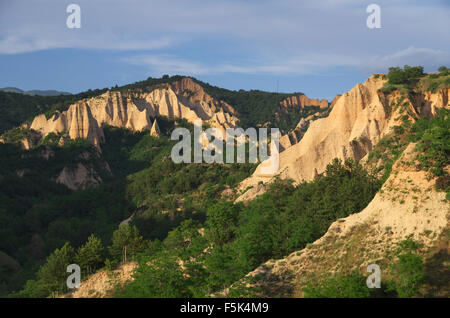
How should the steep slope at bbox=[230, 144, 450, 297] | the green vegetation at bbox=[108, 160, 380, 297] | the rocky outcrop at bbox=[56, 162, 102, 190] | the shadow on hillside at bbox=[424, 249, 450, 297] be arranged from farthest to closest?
the rocky outcrop at bbox=[56, 162, 102, 190], the green vegetation at bbox=[108, 160, 380, 297], the steep slope at bbox=[230, 144, 450, 297], the shadow on hillside at bbox=[424, 249, 450, 297]

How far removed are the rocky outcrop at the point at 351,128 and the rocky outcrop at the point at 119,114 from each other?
48.4 m

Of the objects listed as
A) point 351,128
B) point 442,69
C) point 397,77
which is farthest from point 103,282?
point 442,69

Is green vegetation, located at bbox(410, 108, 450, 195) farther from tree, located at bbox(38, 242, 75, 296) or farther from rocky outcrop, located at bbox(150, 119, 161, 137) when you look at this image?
rocky outcrop, located at bbox(150, 119, 161, 137)

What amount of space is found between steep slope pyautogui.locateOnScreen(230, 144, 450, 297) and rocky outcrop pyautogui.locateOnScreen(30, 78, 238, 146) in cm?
7180

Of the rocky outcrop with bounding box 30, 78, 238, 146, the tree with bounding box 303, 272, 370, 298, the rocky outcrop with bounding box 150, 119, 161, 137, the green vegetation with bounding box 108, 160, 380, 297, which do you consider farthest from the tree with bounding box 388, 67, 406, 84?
the rocky outcrop with bounding box 150, 119, 161, 137

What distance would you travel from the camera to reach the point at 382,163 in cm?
4181

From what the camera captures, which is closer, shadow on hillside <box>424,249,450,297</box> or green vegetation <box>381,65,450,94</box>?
shadow on hillside <box>424,249,450,297</box>

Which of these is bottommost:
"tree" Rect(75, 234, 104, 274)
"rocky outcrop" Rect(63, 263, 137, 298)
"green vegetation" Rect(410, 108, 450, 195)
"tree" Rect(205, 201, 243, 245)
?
"rocky outcrop" Rect(63, 263, 137, 298)

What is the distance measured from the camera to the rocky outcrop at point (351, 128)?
4784 centimetres

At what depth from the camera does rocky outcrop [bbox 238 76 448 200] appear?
47844mm

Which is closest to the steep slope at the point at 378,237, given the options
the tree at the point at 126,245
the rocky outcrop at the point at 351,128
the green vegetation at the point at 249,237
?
the green vegetation at the point at 249,237

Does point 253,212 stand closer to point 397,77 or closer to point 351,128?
point 351,128

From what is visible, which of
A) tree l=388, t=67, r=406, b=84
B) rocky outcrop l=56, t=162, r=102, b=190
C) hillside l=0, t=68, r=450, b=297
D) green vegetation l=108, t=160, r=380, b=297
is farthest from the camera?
rocky outcrop l=56, t=162, r=102, b=190
